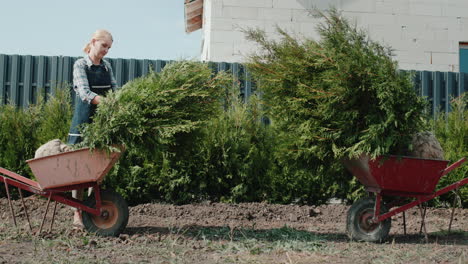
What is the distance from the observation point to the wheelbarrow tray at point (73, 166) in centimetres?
434

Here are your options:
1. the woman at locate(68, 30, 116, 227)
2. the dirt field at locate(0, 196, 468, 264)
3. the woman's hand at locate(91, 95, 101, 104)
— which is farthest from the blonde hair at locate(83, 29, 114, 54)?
the dirt field at locate(0, 196, 468, 264)

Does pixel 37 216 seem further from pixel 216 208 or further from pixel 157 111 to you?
pixel 157 111

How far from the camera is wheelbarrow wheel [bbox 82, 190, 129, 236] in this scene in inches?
178

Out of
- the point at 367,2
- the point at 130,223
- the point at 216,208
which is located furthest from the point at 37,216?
the point at 367,2

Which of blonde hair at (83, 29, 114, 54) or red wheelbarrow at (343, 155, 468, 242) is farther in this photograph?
blonde hair at (83, 29, 114, 54)

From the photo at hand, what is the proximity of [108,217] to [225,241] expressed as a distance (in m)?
1.03

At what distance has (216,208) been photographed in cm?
649

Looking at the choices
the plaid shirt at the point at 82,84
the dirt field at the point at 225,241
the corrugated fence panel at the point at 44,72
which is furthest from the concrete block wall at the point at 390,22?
the plaid shirt at the point at 82,84

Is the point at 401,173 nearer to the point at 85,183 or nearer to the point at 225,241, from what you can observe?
the point at 225,241

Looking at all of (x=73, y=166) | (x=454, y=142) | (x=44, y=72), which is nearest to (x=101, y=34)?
(x=73, y=166)

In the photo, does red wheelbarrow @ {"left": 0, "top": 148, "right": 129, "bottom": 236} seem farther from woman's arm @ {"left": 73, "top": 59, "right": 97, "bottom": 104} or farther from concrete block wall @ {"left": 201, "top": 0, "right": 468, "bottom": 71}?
concrete block wall @ {"left": 201, "top": 0, "right": 468, "bottom": 71}

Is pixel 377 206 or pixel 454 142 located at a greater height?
pixel 454 142

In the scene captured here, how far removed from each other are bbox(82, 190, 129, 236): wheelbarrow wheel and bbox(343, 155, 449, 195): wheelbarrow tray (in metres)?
2.07

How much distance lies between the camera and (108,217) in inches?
180
